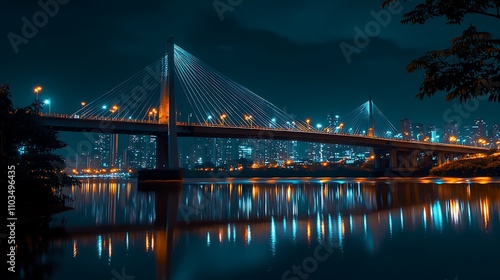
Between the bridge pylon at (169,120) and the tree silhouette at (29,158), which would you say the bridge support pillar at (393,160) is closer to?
the bridge pylon at (169,120)

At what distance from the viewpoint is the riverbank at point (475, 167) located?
65188 millimetres

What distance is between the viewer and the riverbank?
65.2 m

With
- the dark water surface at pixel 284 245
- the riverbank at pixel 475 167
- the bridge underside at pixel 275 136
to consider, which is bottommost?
the dark water surface at pixel 284 245

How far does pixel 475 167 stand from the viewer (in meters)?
67.6

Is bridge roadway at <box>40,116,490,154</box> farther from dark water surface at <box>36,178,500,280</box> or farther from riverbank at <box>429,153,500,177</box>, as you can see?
dark water surface at <box>36,178,500,280</box>

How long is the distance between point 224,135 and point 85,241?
53038mm

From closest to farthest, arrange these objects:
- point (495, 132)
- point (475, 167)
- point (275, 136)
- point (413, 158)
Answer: point (475, 167) < point (275, 136) < point (413, 158) < point (495, 132)

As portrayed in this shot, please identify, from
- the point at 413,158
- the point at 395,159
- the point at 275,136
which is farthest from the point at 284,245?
the point at 413,158

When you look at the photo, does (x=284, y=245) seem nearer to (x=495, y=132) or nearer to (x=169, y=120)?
(x=169, y=120)

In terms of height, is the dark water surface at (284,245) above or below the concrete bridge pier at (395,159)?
below

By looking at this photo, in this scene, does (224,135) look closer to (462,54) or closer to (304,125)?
(304,125)

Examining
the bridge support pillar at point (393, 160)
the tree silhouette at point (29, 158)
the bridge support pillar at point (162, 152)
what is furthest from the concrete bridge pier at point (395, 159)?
the tree silhouette at point (29, 158)

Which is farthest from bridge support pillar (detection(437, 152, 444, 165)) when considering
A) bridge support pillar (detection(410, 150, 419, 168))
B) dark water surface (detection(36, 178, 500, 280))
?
dark water surface (detection(36, 178, 500, 280))

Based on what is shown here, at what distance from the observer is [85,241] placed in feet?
42.2
